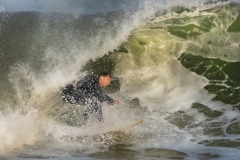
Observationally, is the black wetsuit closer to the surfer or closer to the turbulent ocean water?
the surfer

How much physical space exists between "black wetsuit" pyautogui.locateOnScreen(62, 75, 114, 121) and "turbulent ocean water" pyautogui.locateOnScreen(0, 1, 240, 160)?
0.31 m

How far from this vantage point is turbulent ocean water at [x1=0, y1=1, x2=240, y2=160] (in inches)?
206

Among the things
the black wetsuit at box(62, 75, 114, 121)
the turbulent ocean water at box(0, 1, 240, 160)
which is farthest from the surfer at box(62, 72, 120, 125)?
the turbulent ocean water at box(0, 1, 240, 160)

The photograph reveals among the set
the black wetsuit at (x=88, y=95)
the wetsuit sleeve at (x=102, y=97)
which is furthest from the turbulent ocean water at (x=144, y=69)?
the wetsuit sleeve at (x=102, y=97)

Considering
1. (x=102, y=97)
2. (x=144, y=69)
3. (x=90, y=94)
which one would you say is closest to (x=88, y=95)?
(x=90, y=94)

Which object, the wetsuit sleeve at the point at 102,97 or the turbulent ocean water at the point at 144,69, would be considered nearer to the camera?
the wetsuit sleeve at the point at 102,97

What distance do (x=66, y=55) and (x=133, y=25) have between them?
49.3 inches

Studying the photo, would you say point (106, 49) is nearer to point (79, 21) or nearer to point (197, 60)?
point (79, 21)

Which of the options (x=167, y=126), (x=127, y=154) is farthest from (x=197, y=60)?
(x=127, y=154)

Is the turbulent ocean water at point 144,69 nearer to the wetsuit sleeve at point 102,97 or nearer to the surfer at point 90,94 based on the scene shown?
the surfer at point 90,94

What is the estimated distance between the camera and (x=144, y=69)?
Answer: 215 inches

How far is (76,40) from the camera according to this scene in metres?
5.62

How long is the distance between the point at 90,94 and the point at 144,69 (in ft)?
4.05

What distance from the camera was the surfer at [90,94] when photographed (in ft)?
15.1
